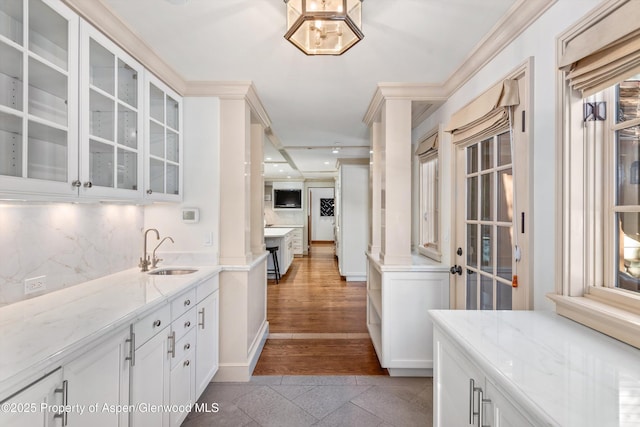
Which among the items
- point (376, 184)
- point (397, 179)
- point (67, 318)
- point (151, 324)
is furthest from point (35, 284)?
point (376, 184)

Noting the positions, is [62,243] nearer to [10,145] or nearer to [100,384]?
[10,145]

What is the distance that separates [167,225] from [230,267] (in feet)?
2.10

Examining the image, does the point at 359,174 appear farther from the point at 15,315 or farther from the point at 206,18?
the point at 15,315

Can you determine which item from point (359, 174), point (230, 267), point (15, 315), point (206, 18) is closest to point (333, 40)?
point (206, 18)

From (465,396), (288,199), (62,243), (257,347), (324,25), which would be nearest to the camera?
(465,396)

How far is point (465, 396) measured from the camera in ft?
3.77

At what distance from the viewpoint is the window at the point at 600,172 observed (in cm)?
110

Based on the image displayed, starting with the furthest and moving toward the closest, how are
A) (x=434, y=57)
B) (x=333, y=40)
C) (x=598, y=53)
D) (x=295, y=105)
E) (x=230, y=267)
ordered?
(x=295, y=105) → (x=230, y=267) → (x=434, y=57) → (x=333, y=40) → (x=598, y=53)

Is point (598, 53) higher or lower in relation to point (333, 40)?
lower

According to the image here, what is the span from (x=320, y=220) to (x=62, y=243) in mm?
9701

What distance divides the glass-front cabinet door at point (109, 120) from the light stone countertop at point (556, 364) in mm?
1872

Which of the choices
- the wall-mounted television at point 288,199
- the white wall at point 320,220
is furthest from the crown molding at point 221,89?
the white wall at point 320,220

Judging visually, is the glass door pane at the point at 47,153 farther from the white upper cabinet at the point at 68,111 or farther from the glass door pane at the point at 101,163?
the glass door pane at the point at 101,163

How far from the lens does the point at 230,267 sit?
2.50m
